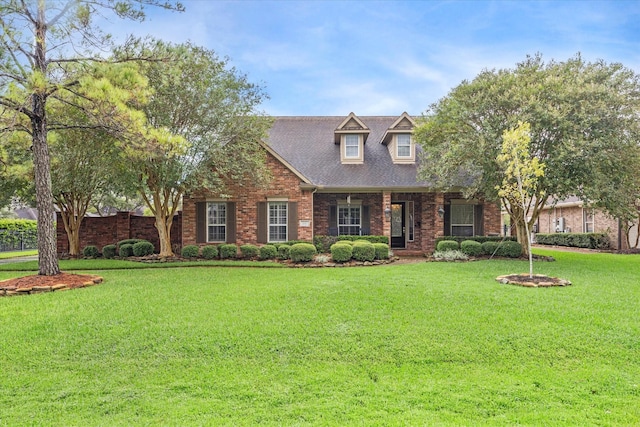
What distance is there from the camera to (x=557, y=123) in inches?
453

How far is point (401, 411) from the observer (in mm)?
3619

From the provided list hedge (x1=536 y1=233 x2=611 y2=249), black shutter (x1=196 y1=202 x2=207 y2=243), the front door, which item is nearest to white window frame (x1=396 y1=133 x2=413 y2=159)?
the front door

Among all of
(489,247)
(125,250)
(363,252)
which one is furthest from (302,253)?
(125,250)

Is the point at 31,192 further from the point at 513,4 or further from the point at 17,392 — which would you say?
the point at 513,4

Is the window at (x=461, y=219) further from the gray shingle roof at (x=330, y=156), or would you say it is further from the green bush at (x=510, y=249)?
the green bush at (x=510, y=249)

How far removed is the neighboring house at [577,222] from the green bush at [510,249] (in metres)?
5.65

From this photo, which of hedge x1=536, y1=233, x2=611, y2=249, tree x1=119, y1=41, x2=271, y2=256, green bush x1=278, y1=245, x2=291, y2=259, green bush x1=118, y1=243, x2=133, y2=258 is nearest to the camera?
tree x1=119, y1=41, x2=271, y2=256

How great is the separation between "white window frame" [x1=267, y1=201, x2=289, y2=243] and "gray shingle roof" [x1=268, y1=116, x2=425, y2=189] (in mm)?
1904

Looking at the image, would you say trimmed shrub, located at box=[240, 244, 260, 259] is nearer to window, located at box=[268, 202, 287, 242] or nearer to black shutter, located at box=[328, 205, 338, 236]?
window, located at box=[268, 202, 287, 242]

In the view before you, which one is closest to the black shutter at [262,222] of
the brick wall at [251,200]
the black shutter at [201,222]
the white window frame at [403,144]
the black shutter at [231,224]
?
the brick wall at [251,200]

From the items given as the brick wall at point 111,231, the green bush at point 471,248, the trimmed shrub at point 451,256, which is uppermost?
the brick wall at point 111,231

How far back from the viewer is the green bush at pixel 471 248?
46.3ft

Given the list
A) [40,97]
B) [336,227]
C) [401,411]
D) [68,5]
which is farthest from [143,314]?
[336,227]

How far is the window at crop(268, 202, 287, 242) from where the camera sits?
51.4 feet
